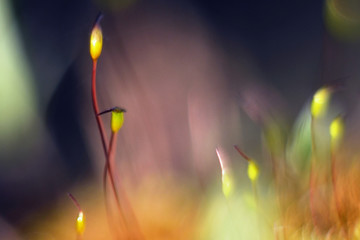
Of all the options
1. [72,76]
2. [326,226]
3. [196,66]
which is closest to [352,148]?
[326,226]

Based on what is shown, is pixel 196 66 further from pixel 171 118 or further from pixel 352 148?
pixel 352 148

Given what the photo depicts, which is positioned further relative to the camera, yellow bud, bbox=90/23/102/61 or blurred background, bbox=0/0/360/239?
blurred background, bbox=0/0/360/239

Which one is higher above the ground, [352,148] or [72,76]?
[72,76]

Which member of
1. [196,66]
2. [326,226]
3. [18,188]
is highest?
[196,66]

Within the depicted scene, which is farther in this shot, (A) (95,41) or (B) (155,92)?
(B) (155,92)

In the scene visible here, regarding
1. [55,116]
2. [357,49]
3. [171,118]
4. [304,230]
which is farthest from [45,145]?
[357,49]

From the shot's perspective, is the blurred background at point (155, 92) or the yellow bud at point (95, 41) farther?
the blurred background at point (155, 92)
